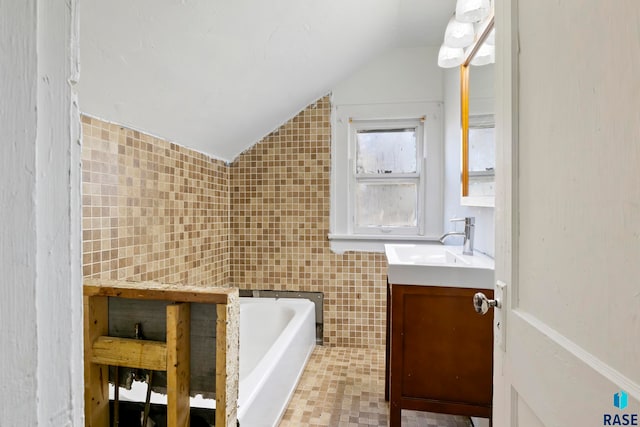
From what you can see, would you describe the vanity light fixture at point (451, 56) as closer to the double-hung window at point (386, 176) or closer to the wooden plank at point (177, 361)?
the double-hung window at point (386, 176)

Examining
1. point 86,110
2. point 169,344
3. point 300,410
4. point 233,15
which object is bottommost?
point 300,410

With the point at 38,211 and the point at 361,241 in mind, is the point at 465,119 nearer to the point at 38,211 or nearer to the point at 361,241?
the point at 361,241

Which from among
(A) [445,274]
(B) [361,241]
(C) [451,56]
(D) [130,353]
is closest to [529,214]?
(A) [445,274]

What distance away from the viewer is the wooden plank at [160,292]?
30.3 inches

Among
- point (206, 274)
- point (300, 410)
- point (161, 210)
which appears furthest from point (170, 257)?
point (300, 410)

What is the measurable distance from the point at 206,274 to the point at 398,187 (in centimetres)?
156

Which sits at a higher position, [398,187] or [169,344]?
[398,187]

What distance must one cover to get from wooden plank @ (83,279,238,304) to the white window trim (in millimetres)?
1830

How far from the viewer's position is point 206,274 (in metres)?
2.35

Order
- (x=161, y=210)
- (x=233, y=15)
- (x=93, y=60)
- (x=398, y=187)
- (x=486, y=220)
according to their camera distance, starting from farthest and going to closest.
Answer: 1. (x=398, y=187)
2. (x=161, y=210)
3. (x=486, y=220)
4. (x=233, y=15)
5. (x=93, y=60)

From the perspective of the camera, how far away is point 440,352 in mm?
1307

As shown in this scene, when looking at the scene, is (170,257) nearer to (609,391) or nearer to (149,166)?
(149,166)

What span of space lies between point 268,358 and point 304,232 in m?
1.11

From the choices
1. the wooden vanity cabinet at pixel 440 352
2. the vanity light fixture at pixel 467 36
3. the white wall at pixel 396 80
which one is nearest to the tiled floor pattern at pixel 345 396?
the wooden vanity cabinet at pixel 440 352
